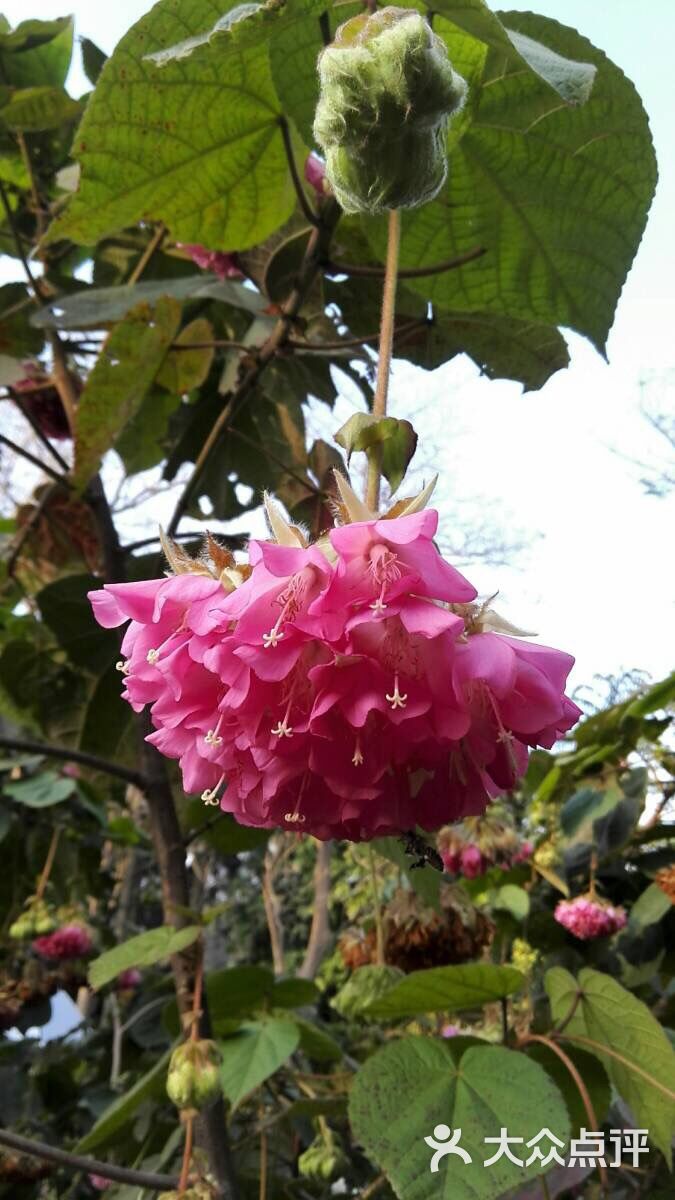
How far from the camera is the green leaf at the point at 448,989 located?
0.89 m

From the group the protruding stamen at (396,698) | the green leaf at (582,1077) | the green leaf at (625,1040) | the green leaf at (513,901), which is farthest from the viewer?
the green leaf at (513,901)

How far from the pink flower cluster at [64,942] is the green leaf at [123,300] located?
55.2 inches

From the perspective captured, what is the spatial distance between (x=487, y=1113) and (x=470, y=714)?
494 mm

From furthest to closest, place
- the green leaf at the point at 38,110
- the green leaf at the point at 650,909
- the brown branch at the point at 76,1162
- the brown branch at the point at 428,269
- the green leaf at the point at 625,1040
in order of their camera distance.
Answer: the green leaf at the point at 650,909 → the green leaf at the point at 38,110 → the green leaf at the point at 625,1040 → the brown branch at the point at 428,269 → the brown branch at the point at 76,1162

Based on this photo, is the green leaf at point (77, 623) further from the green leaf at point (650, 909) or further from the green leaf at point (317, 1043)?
the green leaf at point (650, 909)

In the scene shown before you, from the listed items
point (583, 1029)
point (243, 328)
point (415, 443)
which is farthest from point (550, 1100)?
point (243, 328)

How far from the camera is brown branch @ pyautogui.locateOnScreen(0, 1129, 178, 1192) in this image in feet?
2.04

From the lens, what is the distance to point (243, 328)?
49.3 inches

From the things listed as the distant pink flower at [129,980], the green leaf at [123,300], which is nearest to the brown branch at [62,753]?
the green leaf at [123,300]

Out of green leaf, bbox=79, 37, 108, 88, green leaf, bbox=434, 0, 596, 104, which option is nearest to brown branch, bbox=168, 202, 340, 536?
green leaf, bbox=434, 0, 596, 104

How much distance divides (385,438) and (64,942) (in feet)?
6.01

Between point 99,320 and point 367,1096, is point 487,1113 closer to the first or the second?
point 367,1096

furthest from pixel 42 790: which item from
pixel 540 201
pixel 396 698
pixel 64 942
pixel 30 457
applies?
pixel 396 698

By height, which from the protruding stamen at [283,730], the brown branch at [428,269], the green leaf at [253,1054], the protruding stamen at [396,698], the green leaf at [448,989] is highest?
the brown branch at [428,269]
